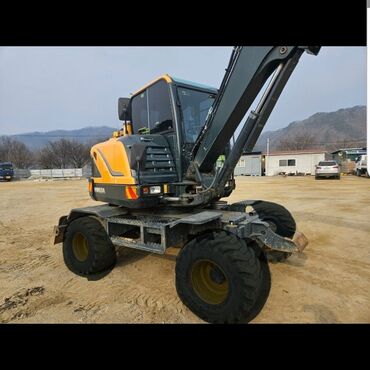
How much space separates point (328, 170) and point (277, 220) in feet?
72.3

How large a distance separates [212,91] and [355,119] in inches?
7355

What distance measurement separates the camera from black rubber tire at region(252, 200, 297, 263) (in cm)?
462

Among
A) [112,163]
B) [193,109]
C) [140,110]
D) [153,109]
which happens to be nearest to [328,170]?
[193,109]

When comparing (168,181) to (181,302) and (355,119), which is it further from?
(355,119)

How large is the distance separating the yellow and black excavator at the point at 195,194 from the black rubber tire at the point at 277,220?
0.6 inches

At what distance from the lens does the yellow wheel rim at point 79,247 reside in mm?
4656

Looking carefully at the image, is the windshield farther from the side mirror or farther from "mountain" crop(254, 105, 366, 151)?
"mountain" crop(254, 105, 366, 151)

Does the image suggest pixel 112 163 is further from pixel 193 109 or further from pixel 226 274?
pixel 226 274

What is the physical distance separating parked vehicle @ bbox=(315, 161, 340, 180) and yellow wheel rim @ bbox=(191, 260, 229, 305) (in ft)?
78.3

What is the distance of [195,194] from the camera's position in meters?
4.12

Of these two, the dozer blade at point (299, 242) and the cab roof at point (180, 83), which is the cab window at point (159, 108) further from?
the dozer blade at point (299, 242)

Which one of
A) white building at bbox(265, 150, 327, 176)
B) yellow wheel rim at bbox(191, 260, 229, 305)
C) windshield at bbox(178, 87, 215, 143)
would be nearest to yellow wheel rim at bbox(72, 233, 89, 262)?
yellow wheel rim at bbox(191, 260, 229, 305)

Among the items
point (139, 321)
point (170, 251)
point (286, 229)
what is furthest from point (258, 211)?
point (139, 321)

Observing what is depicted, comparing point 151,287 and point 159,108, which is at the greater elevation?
point 159,108
